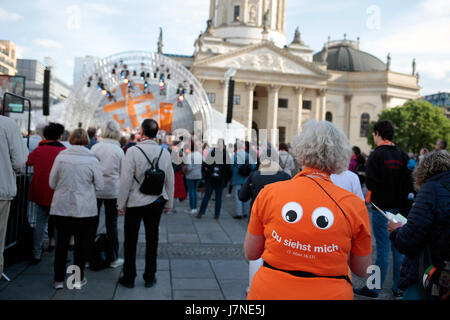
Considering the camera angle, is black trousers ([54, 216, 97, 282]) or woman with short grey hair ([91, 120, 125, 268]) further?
woman with short grey hair ([91, 120, 125, 268])

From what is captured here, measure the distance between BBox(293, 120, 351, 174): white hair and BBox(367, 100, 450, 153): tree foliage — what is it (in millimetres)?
49314

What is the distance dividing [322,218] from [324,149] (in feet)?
1.36

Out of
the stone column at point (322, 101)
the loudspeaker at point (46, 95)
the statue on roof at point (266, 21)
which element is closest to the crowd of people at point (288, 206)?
the loudspeaker at point (46, 95)

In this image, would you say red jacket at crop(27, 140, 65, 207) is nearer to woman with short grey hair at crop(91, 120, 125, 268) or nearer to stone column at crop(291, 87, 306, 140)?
woman with short grey hair at crop(91, 120, 125, 268)

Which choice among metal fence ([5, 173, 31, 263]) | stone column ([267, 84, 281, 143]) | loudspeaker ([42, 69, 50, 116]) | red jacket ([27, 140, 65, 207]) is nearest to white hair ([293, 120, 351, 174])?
red jacket ([27, 140, 65, 207])

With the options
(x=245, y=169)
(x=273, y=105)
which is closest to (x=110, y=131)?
(x=245, y=169)

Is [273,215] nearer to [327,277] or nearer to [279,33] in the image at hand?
[327,277]

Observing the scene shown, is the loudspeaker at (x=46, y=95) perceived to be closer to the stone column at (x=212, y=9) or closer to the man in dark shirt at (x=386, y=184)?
the man in dark shirt at (x=386, y=184)

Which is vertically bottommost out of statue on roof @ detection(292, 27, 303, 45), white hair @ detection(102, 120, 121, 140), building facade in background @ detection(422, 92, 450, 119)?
white hair @ detection(102, 120, 121, 140)

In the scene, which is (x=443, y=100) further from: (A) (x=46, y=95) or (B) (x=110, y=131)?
(B) (x=110, y=131)

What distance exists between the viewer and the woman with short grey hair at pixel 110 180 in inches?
223

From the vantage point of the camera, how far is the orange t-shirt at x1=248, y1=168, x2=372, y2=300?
2.07m

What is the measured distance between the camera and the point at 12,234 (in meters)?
5.50
